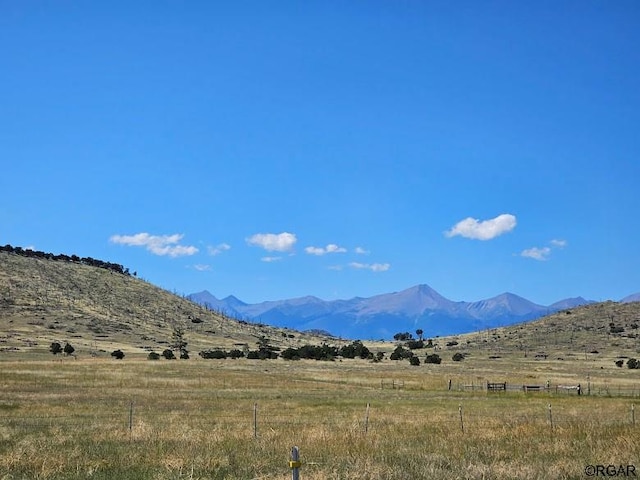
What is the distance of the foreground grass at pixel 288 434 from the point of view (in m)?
14.9

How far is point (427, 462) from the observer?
15625mm

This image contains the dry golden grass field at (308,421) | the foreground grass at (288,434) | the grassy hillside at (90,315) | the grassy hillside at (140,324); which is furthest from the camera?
the grassy hillside at (90,315)

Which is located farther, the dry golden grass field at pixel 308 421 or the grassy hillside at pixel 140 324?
the grassy hillside at pixel 140 324

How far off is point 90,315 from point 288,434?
13726 cm

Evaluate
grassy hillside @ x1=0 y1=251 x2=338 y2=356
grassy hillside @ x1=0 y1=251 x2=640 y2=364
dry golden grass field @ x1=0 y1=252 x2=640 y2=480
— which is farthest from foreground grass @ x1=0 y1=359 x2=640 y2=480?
grassy hillside @ x1=0 y1=251 x2=338 y2=356

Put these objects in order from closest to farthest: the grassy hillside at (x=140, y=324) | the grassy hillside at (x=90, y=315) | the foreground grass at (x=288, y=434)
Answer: the foreground grass at (x=288, y=434) → the grassy hillside at (x=140, y=324) → the grassy hillside at (x=90, y=315)

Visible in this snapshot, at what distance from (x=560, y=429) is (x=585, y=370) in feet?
214

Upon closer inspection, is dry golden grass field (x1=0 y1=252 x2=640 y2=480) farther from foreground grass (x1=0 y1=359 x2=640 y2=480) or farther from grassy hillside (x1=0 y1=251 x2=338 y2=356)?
→ grassy hillside (x1=0 y1=251 x2=338 y2=356)

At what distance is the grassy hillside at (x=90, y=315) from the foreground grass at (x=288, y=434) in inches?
2469

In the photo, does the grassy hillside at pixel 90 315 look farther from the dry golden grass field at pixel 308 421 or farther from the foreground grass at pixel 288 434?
the foreground grass at pixel 288 434

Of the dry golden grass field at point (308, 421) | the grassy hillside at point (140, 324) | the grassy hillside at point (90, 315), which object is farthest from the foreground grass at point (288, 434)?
the grassy hillside at point (90, 315)

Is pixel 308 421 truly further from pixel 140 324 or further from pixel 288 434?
pixel 140 324

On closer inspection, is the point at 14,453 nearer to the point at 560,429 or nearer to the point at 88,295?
the point at 560,429

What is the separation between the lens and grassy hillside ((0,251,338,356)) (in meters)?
118
